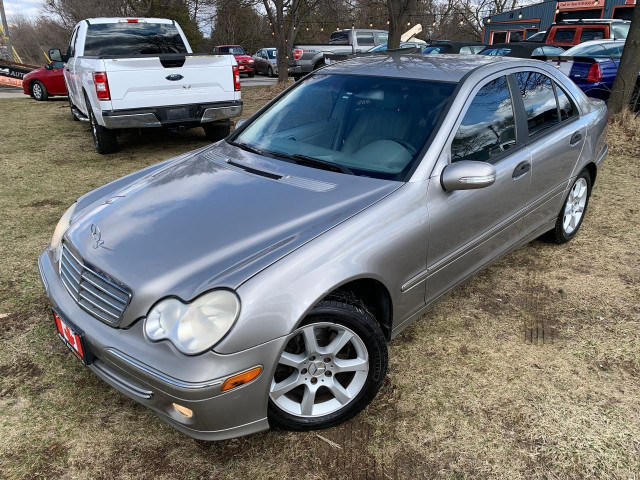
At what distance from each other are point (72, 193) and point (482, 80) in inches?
183

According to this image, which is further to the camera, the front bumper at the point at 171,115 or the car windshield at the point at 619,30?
the car windshield at the point at 619,30

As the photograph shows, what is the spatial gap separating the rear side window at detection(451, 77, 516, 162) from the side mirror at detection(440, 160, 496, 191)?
18 centimetres

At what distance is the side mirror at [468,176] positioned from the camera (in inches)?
97.8

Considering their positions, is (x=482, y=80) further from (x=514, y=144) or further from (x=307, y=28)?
(x=307, y=28)

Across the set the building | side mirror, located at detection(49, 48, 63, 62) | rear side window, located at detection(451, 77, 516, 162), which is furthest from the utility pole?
rear side window, located at detection(451, 77, 516, 162)

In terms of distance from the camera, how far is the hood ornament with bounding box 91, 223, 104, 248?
232cm

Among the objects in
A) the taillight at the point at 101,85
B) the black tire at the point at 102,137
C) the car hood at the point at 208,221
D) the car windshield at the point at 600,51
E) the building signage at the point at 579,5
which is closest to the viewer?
the car hood at the point at 208,221

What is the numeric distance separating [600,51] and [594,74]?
140 centimetres

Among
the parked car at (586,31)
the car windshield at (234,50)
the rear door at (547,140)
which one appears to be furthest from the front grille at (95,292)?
the car windshield at (234,50)

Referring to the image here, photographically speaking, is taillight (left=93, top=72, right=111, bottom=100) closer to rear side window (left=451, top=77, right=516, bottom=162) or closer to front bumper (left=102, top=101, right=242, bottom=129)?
front bumper (left=102, top=101, right=242, bottom=129)

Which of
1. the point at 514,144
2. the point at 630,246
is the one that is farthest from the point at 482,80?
the point at 630,246

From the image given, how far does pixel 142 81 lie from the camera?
645 cm

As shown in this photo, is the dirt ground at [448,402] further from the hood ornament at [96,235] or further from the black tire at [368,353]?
the hood ornament at [96,235]

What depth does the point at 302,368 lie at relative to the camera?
2197 millimetres
